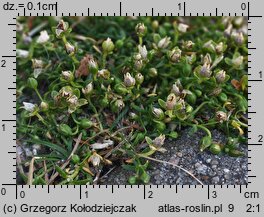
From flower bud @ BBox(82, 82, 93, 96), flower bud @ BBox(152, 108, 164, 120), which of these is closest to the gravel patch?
flower bud @ BBox(152, 108, 164, 120)

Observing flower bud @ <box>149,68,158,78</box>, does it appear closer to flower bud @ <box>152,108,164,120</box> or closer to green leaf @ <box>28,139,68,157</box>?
flower bud @ <box>152,108,164,120</box>

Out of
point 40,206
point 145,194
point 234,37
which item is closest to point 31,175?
point 40,206

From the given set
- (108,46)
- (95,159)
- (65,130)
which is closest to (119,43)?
(108,46)

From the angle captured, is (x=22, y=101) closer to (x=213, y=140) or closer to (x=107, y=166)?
(x=107, y=166)

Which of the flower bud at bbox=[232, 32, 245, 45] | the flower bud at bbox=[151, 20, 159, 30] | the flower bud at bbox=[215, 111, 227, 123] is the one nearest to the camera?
the flower bud at bbox=[215, 111, 227, 123]

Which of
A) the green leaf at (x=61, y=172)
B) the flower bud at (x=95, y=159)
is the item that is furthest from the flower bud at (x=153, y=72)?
the green leaf at (x=61, y=172)
